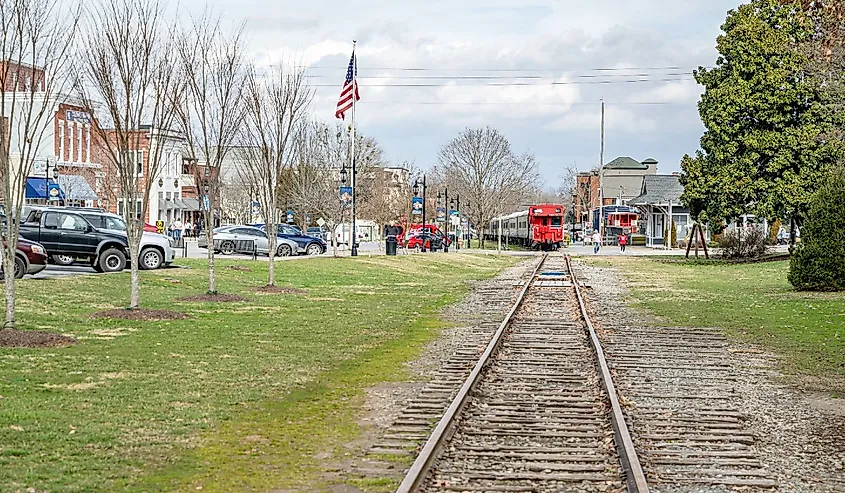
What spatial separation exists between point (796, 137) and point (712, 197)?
4722 millimetres

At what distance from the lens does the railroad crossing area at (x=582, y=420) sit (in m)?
7.99

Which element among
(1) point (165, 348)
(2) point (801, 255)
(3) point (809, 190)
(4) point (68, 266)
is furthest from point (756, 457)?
(3) point (809, 190)

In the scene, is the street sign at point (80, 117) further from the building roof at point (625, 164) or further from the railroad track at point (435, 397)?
the building roof at point (625, 164)

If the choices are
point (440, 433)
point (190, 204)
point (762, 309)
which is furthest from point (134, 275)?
point (190, 204)

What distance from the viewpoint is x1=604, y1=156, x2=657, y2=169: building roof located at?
17462cm

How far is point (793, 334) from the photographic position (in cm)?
1886

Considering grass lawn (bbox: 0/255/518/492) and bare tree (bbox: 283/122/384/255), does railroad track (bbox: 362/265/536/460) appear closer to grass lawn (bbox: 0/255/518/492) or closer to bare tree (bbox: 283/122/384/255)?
grass lawn (bbox: 0/255/518/492)

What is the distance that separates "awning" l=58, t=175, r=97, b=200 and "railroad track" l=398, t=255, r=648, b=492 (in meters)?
49.6

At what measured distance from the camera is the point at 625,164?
588ft

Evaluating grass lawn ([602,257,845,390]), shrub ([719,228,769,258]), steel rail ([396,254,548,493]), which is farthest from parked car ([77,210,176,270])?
shrub ([719,228,769,258])

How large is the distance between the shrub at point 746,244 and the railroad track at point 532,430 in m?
36.1

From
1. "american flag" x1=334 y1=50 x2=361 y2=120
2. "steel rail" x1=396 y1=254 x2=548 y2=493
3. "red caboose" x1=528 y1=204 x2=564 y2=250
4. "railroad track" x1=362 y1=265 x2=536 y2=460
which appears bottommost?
"railroad track" x1=362 y1=265 x2=536 y2=460

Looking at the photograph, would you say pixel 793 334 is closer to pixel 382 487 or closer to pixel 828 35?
pixel 828 35

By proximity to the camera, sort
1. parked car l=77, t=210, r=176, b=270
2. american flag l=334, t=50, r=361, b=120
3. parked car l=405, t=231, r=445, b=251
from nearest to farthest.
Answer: parked car l=77, t=210, r=176, b=270
american flag l=334, t=50, r=361, b=120
parked car l=405, t=231, r=445, b=251
